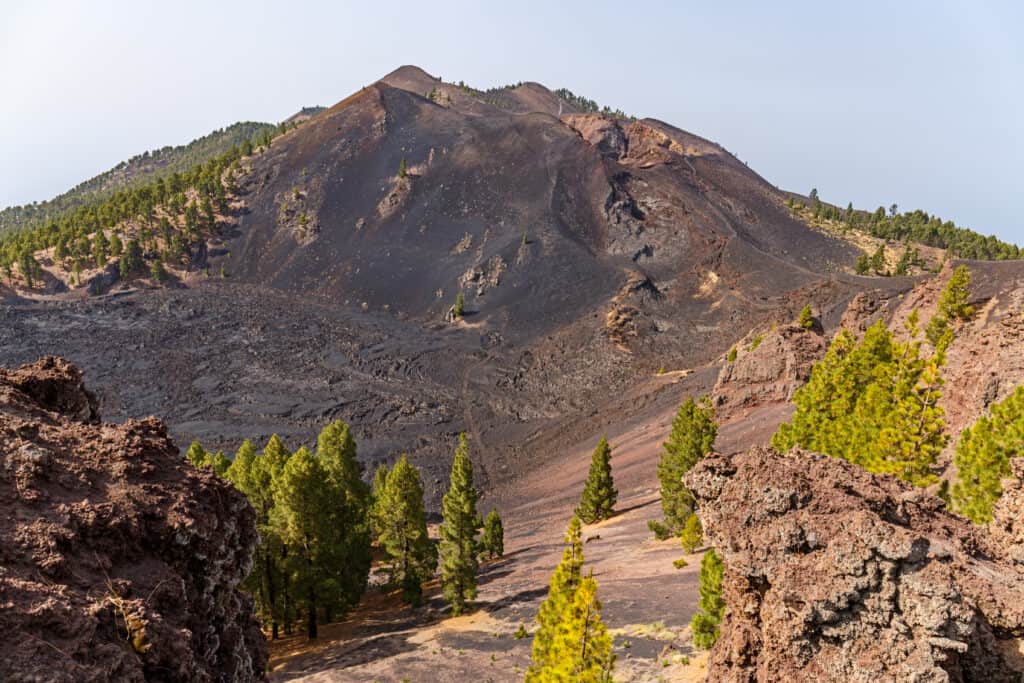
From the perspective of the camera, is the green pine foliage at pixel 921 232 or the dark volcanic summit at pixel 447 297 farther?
the green pine foliage at pixel 921 232

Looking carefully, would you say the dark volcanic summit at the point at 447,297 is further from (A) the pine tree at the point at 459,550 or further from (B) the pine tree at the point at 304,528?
(B) the pine tree at the point at 304,528

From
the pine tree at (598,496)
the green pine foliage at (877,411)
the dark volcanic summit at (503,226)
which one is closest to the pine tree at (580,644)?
the green pine foliage at (877,411)

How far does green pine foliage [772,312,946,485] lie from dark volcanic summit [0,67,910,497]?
3350 centimetres

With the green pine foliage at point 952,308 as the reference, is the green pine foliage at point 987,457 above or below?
below

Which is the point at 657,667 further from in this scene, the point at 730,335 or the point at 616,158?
the point at 616,158

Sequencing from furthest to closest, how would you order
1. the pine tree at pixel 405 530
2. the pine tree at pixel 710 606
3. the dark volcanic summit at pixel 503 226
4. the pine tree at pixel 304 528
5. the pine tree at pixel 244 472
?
the dark volcanic summit at pixel 503 226 → the pine tree at pixel 405 530 → the pine tree at pixel 244 472 → the pine tree at pixel 304 528 → the pine tree at pixel 710 606

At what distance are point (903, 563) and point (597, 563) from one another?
94.6 ft

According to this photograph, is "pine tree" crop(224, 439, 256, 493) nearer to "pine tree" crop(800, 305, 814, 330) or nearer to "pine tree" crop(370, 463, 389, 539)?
"pine tree" crop(370, 463, 389, 539)

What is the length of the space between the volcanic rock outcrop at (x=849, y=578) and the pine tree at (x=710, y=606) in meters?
7.83

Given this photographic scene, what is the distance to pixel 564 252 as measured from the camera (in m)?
104

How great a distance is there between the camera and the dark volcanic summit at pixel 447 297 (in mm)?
72500

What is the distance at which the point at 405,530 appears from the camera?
34.9m

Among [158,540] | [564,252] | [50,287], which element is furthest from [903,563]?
[50,287]

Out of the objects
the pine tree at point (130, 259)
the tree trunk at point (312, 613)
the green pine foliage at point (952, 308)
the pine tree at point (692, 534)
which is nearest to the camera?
the tree trunk at point (312, 613)
